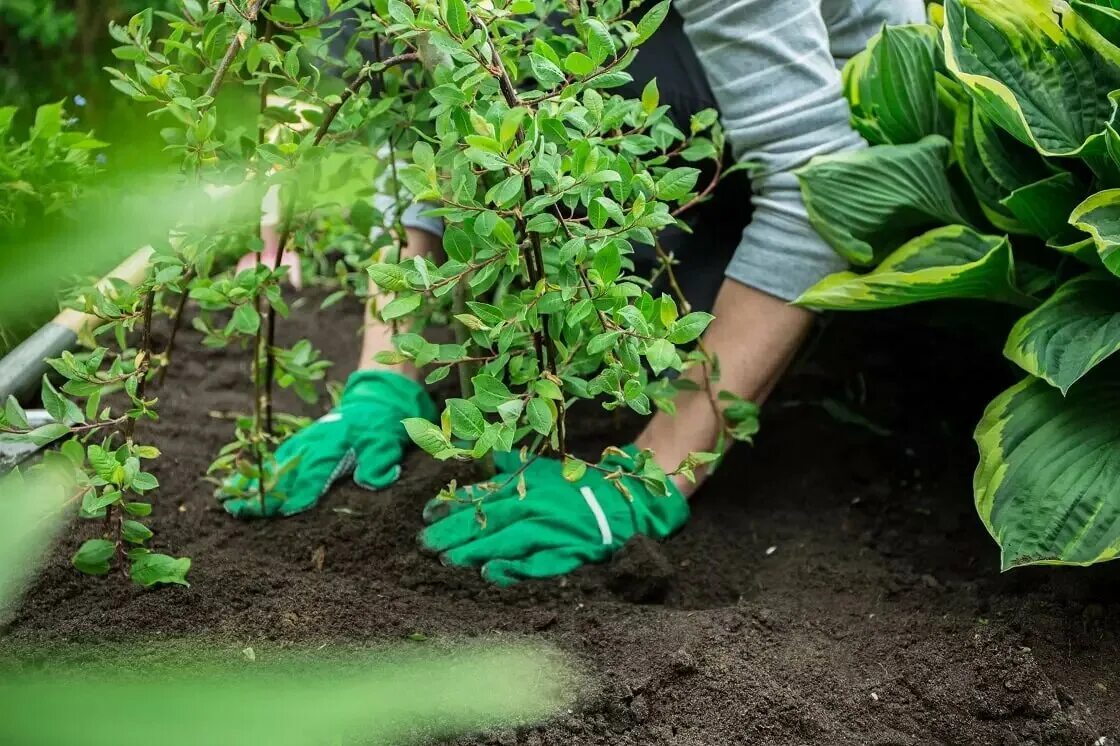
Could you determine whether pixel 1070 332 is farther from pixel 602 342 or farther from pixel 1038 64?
pixel 602 342

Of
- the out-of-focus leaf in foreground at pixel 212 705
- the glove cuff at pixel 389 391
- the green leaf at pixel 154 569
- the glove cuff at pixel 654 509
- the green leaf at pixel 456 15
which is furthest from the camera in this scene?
the glove cuff at pixel 389 391

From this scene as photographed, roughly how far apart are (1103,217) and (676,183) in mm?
494

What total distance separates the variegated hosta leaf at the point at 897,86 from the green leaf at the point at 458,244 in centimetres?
69

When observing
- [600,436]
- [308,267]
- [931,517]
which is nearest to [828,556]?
[931,517]

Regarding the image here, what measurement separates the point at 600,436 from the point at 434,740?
0.90 metres

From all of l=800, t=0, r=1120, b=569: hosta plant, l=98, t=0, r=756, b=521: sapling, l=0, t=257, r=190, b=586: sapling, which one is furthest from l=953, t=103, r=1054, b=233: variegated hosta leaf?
l=0, t=257, r=190, b=586: sapling

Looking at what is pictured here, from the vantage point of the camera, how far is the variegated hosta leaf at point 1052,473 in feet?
3.76

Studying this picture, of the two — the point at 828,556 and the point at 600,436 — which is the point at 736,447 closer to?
the point at 600,436

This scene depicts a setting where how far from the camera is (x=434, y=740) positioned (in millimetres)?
953

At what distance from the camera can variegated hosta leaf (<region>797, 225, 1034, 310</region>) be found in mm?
1247

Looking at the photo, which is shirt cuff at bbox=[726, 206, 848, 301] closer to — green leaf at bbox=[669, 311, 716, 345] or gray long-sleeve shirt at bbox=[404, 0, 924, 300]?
gray long-sleeve shirt at bbox=[404, 0, 924, 300]

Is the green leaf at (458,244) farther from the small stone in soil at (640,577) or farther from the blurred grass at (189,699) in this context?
the blurred grass at (189,699)

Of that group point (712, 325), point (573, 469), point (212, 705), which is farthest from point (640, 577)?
point (212, 705)

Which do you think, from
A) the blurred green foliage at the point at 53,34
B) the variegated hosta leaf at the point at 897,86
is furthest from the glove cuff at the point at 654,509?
the blurred green foliage at the point at 53,34
